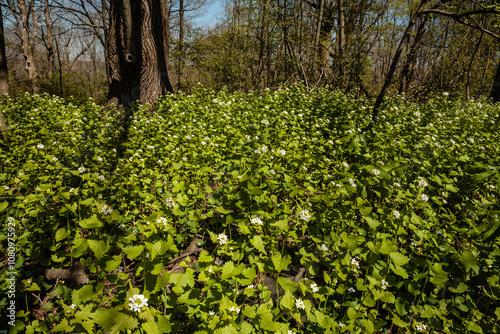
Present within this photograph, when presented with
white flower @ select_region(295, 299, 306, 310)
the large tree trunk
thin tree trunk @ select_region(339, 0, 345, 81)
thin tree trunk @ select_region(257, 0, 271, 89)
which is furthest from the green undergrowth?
thin tree trunk @ select_region(257, 0, 271, 89)

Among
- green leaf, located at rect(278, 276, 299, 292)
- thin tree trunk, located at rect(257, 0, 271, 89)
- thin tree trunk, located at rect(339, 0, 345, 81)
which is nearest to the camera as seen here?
green leaf, located at rect(278, 276, 299, 292)

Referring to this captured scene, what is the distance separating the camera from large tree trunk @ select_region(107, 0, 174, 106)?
17.1ft

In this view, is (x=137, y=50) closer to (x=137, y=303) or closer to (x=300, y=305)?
(x=137, y=303)

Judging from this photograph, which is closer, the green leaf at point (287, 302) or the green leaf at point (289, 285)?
the green leaf at point (287, 302)

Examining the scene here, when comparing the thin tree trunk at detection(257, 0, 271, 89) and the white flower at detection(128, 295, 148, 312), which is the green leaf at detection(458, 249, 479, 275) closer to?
the white flower at detection(128, 295, 148, 312)

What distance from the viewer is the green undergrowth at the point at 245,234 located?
58.7 inches

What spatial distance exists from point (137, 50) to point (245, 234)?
17.9 feet

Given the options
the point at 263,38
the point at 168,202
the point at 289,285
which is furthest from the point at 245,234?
the point at 263,38

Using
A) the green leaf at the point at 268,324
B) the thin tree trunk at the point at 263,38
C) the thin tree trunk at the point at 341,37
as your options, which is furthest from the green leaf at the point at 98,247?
the thin tree trunk at the point at 263,38

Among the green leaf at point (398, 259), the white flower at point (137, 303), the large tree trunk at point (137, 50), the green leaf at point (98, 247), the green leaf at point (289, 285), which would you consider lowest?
the green leaf at point (289, 285)

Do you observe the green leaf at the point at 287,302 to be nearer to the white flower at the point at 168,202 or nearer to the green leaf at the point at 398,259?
the green leaf at the point at 398,259

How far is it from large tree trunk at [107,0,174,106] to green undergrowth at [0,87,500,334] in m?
1.47

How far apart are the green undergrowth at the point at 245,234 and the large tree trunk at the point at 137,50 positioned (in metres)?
1.47

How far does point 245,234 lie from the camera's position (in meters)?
2.10
